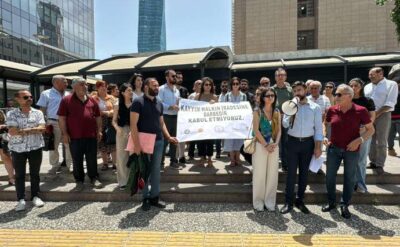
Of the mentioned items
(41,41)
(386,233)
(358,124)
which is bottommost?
(386,233)

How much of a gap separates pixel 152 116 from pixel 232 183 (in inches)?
85.1

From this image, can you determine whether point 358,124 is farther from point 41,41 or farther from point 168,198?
point 41,41

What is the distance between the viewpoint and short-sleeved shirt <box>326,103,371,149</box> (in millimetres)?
4383

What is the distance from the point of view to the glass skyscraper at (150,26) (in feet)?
602

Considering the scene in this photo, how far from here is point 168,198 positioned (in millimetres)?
5367

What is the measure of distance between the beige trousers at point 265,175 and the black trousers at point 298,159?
0.66 ft

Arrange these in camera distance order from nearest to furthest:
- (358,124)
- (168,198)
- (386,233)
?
1. (386,233)
2. (358,124)
3. (168,198)

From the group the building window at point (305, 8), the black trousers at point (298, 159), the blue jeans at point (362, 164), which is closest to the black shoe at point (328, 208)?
the black trousers at point (298, 159)

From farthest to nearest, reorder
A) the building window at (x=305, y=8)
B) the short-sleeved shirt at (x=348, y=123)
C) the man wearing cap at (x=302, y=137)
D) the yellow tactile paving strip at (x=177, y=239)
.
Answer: the building window at (x=305, y=8) → the man wearing cap at (x=302, y=137) → the short-sleeved shirt at (x=348, y=123) → the yellow tactile paving strip at (x=177, y=239)

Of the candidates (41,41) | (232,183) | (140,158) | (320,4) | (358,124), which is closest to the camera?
(358,124)

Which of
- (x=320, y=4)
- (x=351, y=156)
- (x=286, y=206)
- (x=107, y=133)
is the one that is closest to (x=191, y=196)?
(x=286, y=206)

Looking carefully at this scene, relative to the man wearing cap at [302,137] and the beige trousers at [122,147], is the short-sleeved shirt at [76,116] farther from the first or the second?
the man wearing cap at [302,137]

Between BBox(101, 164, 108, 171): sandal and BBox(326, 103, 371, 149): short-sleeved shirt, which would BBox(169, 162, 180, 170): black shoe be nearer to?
BBox(101, 164, 108, 171): sandal

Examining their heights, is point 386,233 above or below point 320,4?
below
